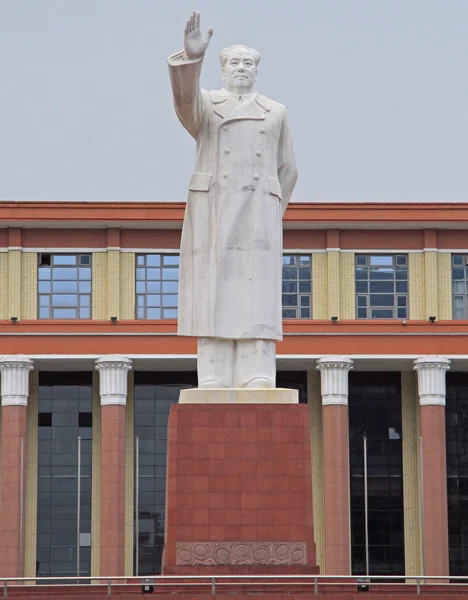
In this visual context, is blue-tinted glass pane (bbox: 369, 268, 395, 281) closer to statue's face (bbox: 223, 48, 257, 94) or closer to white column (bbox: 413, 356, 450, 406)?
white column (bbox: 413, 356, 450, 406)

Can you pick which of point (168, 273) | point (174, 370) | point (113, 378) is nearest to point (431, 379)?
point (174, 370)

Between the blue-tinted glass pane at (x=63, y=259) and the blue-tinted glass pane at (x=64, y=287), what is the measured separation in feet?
1.91

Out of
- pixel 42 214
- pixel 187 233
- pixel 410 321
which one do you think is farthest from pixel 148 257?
pixel 187 233

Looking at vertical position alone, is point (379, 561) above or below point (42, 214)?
below

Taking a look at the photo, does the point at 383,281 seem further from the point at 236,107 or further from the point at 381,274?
the point at 236,107

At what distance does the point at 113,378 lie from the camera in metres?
54.2

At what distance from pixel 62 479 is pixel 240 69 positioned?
3067 centimetres

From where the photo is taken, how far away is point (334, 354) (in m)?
54.7

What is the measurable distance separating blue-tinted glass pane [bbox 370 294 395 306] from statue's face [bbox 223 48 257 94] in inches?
1166

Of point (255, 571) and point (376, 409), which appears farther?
point (376, 409)

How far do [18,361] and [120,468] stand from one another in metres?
4.27

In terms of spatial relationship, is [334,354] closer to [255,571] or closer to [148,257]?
[148,257]

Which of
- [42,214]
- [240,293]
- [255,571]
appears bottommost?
[255,571]

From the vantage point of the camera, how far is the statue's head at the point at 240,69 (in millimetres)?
26500
